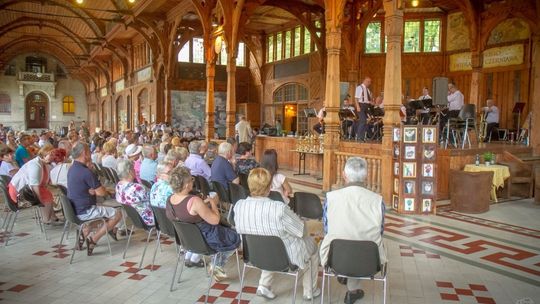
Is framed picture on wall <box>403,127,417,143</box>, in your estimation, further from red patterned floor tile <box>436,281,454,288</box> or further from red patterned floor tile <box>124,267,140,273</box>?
red patterned floor tile <box>124,267,140,273</box>

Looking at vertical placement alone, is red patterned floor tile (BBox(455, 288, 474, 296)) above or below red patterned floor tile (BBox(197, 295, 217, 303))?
above

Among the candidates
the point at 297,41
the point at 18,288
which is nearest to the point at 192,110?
the point at 297,41

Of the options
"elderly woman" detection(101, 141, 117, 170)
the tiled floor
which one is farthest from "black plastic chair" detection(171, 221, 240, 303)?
"elderly woman" detection(101, 141, 117, 170)

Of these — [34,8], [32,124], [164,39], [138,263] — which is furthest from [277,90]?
[32,124]

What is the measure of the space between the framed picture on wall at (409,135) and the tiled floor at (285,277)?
1509 millimetres

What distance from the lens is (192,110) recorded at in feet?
66.8

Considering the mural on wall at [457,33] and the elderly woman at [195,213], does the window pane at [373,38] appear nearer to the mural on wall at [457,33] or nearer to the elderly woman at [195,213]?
the mural on wall at [457,33]

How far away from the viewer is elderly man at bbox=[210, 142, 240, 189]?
583 centimetres

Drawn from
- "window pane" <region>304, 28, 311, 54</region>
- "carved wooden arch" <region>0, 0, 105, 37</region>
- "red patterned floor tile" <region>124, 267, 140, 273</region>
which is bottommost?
"red patterned floor tile" <region>124, 267, 140, 273</region>

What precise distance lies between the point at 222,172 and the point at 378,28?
481 inches

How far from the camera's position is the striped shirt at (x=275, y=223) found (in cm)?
334

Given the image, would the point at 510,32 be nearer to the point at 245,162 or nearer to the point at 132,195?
the point at 245,162

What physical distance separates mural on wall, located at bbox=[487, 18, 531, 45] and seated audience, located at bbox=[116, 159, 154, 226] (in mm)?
12507

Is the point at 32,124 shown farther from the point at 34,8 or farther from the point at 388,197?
the point at 388,197
